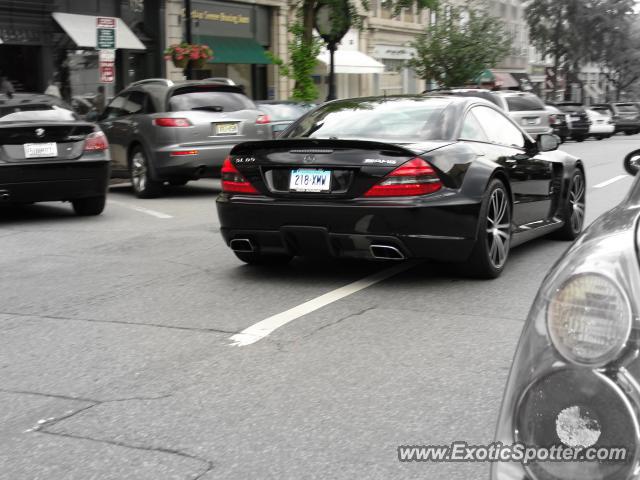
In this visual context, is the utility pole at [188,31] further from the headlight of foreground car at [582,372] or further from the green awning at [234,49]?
the headlight of foreground car at [582,372]

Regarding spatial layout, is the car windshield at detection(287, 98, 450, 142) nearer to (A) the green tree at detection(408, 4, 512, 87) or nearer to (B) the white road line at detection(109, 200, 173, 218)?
(B) the white road line at detection(109, 200, 173, 218)

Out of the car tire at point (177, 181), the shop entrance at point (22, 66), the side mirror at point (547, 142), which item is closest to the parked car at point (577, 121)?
the shop entrance at point (22, 66)

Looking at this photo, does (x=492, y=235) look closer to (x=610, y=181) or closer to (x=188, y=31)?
(x=610, y=181)

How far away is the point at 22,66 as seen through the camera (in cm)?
2495

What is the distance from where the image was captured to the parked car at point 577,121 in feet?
129

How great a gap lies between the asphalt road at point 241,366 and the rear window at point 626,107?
147ft

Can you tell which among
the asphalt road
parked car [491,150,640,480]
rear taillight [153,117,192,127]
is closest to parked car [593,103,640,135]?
rear taillight [153,117,192,127]

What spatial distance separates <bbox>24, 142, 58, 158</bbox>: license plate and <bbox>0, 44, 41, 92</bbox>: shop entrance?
45.8 feet

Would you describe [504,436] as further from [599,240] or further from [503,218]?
[503,218]

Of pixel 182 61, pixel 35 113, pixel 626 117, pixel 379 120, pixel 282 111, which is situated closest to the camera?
pixel 379 120

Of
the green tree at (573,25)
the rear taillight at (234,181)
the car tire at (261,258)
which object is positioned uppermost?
the green tree at (573,25)

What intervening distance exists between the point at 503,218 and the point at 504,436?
5.50 metres

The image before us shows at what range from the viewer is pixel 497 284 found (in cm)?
704

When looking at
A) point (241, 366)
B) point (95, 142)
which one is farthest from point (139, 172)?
point (241, 366)
